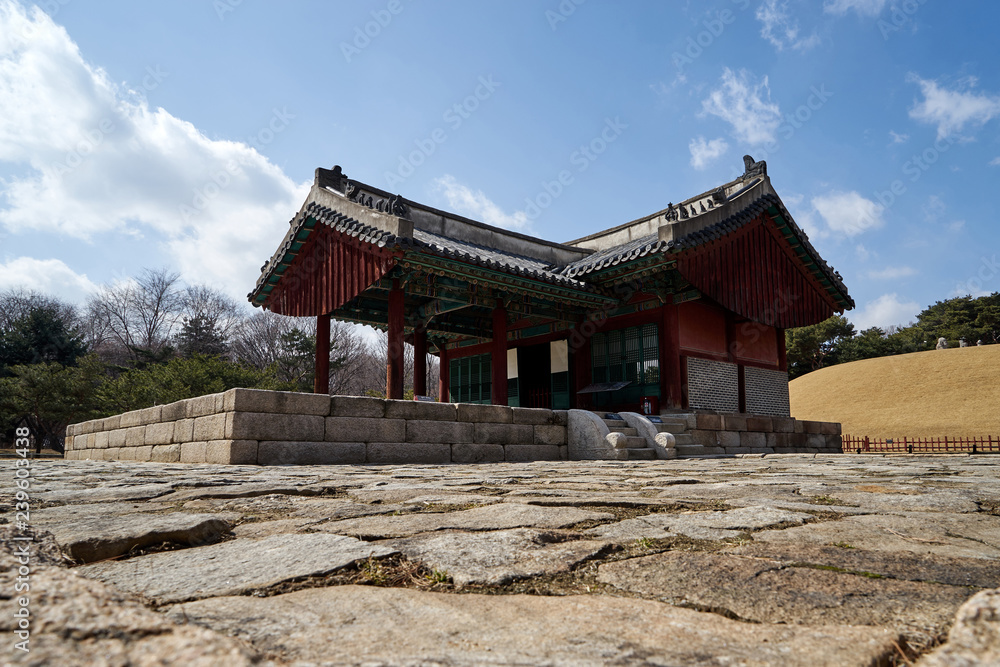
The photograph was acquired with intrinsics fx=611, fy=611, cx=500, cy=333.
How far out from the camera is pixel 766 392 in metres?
15.2

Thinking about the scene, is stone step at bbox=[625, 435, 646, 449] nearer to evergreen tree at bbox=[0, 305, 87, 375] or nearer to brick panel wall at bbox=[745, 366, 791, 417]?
brick panel wall at bbox=[745, 366, 791, 417]

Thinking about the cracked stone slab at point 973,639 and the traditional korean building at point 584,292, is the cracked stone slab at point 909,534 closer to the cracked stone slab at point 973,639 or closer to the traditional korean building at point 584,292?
the cracked stone slab at point 973,639

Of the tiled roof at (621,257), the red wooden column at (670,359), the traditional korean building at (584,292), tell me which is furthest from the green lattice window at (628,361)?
the tiled roof at (621,257)

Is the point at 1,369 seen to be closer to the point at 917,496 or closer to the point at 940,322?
the point at 917,496

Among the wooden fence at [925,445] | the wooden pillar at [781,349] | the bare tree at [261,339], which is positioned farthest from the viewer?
the bare tree at [261,339]

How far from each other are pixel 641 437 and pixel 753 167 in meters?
8.61

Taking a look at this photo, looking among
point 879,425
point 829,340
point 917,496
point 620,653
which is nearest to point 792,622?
point 620,653

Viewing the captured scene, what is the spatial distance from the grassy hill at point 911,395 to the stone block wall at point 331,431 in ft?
68.0

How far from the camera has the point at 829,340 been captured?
133 feet

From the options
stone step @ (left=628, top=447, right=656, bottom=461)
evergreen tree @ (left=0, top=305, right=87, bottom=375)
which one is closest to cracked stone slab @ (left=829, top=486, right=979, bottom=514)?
stone step @ (left=628, top=447, right=656, bottom=461)

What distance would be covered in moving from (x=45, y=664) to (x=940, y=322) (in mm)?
52000

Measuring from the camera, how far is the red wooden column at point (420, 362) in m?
14.7

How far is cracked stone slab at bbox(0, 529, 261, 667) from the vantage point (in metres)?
0.86

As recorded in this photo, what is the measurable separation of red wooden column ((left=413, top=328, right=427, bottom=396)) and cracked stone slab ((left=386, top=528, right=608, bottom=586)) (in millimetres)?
12636
